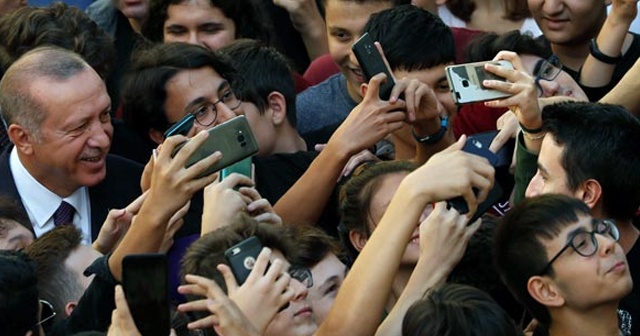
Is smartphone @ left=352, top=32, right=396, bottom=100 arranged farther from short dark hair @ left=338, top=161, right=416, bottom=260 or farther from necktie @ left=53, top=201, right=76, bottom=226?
necktie @ left=53, top=201, right=76, bottom=226

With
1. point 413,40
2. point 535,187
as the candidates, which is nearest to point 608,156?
point 535,187

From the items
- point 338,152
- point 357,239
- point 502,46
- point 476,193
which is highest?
point 476,193

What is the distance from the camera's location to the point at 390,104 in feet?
18.3

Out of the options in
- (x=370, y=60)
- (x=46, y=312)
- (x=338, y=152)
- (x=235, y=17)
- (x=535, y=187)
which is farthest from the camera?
(x=235, y=17)

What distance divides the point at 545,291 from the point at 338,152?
129 cm

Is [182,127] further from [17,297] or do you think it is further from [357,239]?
[17,297]

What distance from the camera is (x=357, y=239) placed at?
215 inches

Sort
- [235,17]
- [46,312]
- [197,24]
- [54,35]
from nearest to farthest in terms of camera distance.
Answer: [46,312] < [54,35] < [197,24] < [235,17]

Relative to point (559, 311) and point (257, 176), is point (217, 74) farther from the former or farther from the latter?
point (559, 311)

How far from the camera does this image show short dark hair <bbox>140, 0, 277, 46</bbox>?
7293 millimetres

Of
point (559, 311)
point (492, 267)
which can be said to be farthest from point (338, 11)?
point (559, 311)

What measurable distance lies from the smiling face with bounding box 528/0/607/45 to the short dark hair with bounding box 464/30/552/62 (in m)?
0.08

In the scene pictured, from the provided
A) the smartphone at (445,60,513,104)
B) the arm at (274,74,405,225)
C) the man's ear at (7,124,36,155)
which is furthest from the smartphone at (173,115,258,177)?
the man's ear at (7,124,36,155)

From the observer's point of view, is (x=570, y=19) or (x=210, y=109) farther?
(x=570, y=19)
